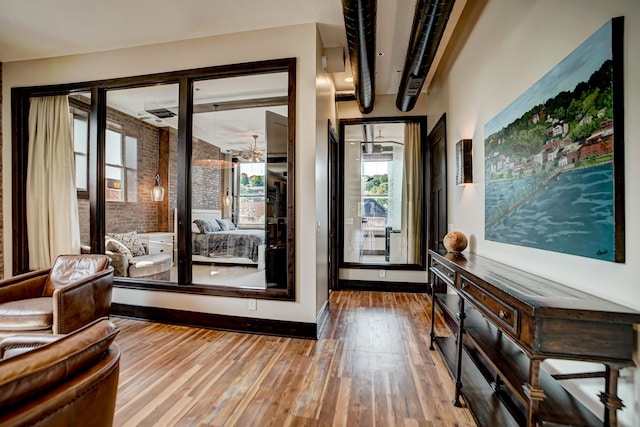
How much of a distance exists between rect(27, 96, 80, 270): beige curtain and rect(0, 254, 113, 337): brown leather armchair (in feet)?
3.90

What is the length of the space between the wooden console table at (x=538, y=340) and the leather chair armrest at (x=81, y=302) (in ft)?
10.2

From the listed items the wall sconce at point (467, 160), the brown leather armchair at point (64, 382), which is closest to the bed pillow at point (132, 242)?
the brown leather armchair at point (64, 382)

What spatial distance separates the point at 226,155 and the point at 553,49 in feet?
12.7

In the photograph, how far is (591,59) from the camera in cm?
122

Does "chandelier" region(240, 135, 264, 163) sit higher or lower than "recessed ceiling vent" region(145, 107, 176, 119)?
lower

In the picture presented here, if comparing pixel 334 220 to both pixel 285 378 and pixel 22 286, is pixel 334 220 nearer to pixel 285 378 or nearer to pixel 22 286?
pixel 285 378

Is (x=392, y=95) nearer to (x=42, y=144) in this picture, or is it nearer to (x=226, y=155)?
(x=226, y=155)

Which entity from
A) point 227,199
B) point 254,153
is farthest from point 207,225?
point 254,153

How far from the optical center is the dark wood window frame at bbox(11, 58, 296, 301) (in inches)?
118

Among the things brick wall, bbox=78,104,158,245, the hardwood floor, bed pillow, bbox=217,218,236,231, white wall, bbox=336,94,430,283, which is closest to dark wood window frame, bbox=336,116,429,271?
white wall, bbox=336,94,430,283

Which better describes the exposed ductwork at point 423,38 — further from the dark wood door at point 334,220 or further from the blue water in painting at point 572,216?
the dark wood door at point 334,220

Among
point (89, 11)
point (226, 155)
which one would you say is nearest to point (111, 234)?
point (226, 155)

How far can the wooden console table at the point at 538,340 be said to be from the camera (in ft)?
3.36

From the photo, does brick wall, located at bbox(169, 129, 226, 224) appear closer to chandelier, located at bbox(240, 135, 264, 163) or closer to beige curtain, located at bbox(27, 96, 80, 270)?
chandelier, located at bbox(240, 135, 264, 163)
